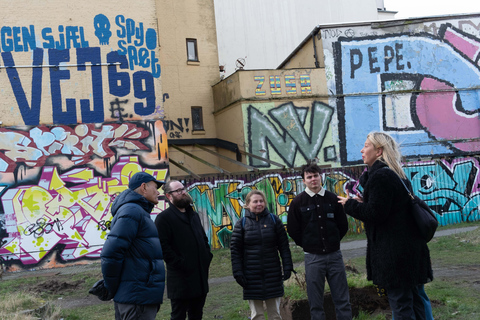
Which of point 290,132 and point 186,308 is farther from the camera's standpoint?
point 290,132

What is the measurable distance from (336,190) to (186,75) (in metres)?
8.57

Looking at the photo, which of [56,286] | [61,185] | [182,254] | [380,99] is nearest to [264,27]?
[380,99]

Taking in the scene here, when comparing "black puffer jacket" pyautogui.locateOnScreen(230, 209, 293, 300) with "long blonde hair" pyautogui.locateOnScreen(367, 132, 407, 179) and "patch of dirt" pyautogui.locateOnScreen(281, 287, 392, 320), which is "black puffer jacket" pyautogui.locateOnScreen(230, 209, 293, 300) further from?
"long blonde hair" pyautogui.locateOnScreen(367, 132, 407, 179)

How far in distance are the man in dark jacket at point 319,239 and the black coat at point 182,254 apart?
43.1 inches

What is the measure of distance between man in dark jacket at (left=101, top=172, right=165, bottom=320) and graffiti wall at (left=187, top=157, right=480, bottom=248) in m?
11.9

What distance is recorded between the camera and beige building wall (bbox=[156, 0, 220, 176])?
22047mm

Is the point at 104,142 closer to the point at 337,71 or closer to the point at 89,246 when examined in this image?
the point at 89,246

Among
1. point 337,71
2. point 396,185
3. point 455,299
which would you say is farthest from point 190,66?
point 396,185

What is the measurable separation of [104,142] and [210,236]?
4524 millimetres

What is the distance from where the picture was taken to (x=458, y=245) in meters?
12.9

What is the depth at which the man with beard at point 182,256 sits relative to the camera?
5617 mm

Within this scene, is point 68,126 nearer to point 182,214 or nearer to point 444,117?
point 182,214

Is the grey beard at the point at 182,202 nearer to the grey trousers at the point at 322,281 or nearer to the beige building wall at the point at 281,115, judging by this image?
the grey trousers at the point at 322,281

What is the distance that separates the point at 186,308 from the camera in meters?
5.77
